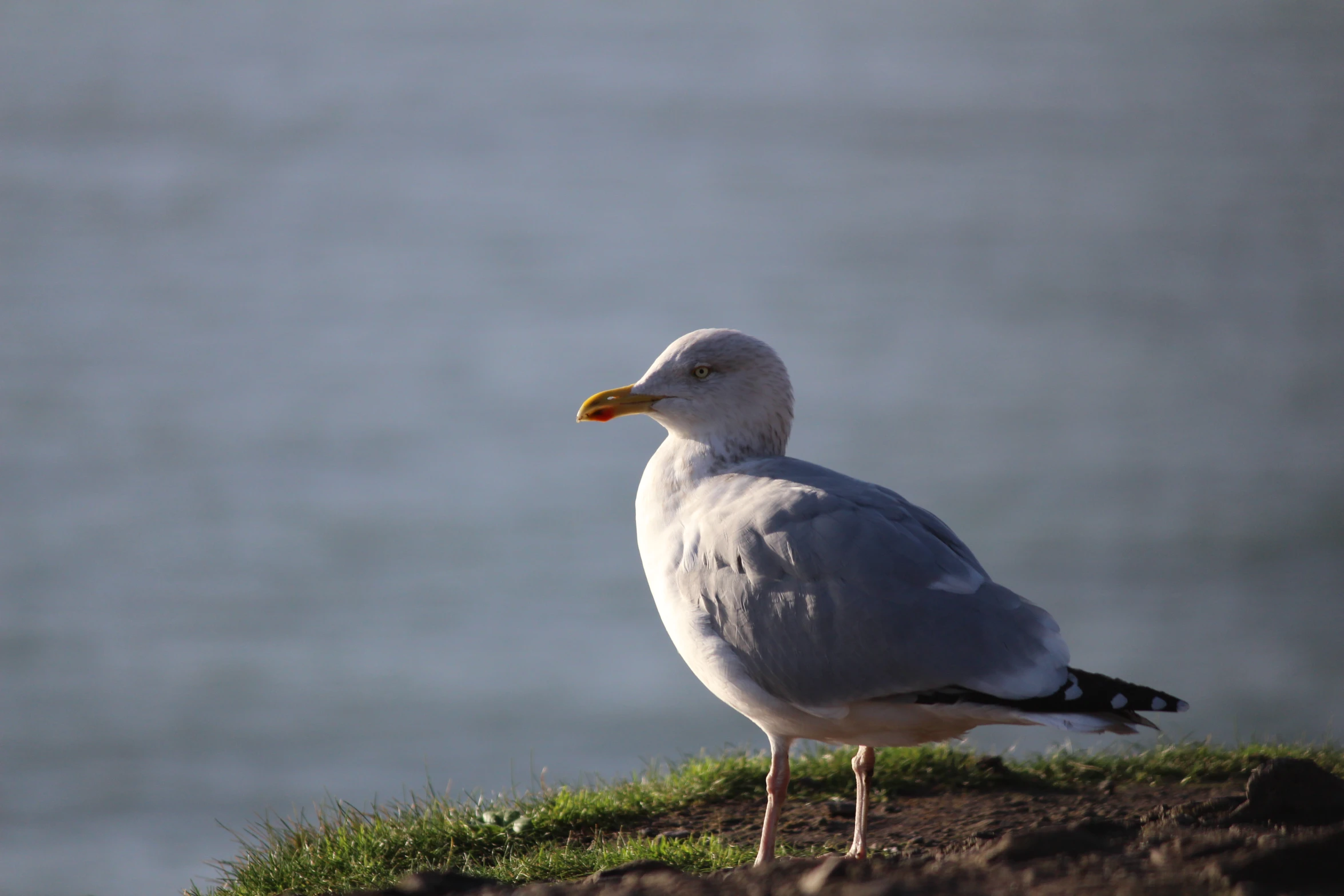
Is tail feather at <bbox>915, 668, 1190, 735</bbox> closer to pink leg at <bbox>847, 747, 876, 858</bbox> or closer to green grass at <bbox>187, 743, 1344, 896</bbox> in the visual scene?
pink leg at <bbox>847, 747, 876, 858</bbox>

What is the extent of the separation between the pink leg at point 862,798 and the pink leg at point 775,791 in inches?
15.9

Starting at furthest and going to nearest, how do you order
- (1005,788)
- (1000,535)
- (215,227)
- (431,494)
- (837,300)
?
(215,227) < (837,300) < (431,494) < (1000,535) < (1005,788)

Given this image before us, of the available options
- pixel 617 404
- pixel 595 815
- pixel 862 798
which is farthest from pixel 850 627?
pixel 595 815

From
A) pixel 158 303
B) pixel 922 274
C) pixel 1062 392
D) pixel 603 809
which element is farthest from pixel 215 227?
pixel 603 809

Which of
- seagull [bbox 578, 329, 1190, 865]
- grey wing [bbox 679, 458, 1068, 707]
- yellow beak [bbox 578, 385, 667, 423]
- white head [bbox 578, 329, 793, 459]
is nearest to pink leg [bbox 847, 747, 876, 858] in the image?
seagull [bbox 578, 329, 1190, 865]

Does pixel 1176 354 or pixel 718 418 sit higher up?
pixel 1176 354

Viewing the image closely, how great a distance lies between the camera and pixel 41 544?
26.7 metres

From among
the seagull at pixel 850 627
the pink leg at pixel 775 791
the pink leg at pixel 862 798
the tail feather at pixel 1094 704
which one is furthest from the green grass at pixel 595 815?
the tail feather at pixel 1094 704

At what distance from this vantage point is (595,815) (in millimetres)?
6266

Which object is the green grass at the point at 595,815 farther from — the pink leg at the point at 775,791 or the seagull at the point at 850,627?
the seagull at the point at 850,627

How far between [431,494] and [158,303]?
61.3 ft

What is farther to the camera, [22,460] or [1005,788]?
[22,460]

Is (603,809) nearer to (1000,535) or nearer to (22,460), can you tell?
(1000,535)

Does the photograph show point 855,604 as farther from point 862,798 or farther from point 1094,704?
point 862,798
